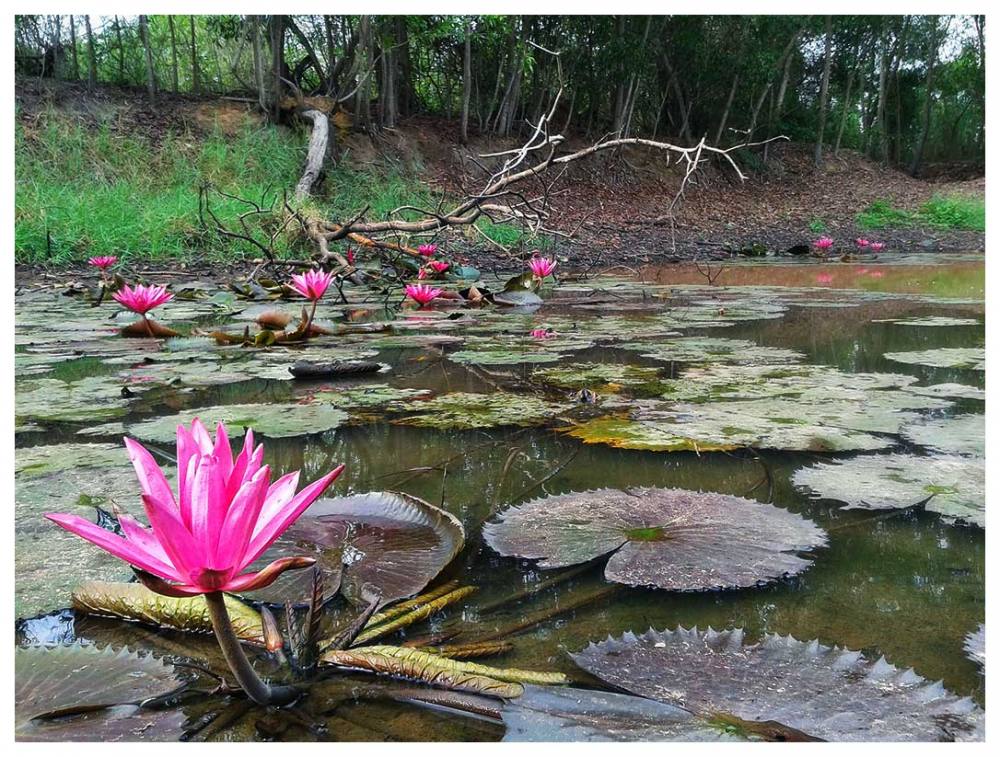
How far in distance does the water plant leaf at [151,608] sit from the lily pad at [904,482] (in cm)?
88

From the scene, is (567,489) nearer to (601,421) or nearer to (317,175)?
(601,421)

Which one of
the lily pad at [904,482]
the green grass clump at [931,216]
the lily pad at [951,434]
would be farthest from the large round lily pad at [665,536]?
the green grass clump at [931,216]

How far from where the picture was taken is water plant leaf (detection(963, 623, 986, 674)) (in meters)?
0.72

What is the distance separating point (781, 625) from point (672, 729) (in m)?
0.24

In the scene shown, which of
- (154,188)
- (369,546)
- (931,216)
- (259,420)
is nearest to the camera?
(369,546)

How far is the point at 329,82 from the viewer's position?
8.86 metres

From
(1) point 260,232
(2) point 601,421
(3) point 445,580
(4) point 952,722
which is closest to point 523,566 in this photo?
(3) point 445,580

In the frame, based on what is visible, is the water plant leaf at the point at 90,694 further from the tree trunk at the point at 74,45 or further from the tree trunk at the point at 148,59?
the tree trunk at the point at 74,45

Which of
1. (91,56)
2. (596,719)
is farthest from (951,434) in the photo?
(91,56)

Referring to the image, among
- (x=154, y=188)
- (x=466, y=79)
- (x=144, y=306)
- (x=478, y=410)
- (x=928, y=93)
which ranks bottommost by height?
(x=478, y=410)

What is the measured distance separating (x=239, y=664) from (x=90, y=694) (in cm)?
18

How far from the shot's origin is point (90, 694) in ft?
2.09

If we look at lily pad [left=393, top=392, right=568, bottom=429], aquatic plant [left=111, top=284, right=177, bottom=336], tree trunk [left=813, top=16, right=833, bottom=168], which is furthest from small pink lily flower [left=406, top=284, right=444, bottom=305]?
tree trunk [left=813, top=16, right=833, bottom=168]

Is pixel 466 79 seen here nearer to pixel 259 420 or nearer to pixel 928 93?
pixel 259 420
